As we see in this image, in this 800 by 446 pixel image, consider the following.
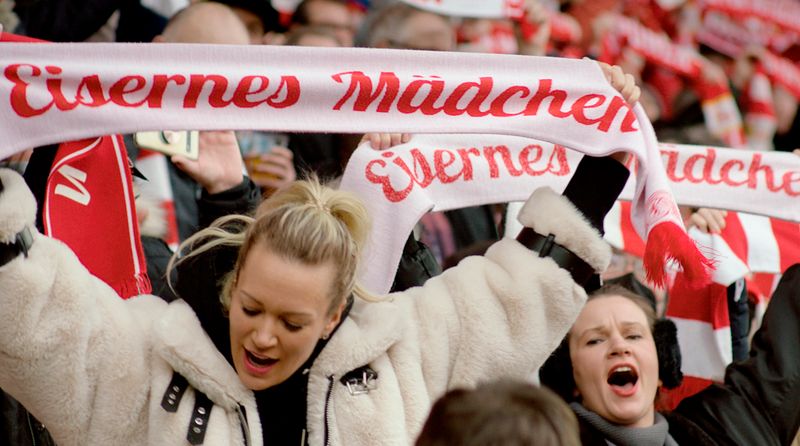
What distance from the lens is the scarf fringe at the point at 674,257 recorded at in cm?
284

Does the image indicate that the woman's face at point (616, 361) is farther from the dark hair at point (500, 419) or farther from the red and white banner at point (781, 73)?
the red and white banner at point (781, 73)

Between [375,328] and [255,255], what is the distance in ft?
0.96

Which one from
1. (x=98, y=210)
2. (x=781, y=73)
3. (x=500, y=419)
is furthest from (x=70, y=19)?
(x=781, y=73)

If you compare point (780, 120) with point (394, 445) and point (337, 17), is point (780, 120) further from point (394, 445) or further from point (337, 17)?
point (394, 445)

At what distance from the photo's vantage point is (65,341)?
2.50 meters

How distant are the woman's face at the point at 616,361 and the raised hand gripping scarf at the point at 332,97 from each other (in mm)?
467

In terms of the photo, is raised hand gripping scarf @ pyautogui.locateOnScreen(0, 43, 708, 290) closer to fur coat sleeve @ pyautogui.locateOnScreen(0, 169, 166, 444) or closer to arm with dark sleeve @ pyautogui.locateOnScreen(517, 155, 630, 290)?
arm with dark sleeve @ pyautogui.locateOnScreen(517, 155, 630, 290)

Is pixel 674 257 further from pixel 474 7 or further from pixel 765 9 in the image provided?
pixel 765 9

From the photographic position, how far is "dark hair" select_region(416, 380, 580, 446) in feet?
6.49

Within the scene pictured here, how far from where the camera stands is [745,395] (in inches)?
140

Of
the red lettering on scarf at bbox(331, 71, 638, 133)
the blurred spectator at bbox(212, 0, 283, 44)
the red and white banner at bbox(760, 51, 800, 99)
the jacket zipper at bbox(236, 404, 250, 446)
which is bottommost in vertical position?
the jacket zipper at bbox(236, 404, 250, 446)

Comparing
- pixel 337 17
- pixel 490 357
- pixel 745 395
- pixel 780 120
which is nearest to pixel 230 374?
pixel 490 357

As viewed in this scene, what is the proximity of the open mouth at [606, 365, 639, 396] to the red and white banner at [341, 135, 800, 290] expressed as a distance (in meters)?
0.49

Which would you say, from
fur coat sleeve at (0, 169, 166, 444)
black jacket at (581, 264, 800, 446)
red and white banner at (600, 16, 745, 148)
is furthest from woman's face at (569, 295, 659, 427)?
red and white banner at (600, 16, 745, 148)
